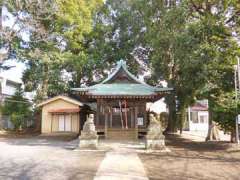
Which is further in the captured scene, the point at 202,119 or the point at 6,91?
the point at 202,119

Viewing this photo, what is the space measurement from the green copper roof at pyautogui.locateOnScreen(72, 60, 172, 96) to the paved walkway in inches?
295

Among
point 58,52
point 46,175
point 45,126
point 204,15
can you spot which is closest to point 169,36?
point 204,15

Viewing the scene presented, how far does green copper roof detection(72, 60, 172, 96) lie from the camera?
19.3m

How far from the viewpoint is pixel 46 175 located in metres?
8.33

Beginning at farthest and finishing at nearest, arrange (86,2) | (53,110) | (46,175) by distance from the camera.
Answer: (86,2)
(53,110)
(46,175)

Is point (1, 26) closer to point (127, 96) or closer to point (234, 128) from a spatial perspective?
point (127, 96)

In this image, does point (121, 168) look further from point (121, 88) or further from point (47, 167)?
point (121, 88)

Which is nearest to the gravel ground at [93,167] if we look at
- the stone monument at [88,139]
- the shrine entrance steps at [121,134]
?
the stone monument at [88,139]

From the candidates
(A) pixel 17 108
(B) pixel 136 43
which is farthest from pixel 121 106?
(A) pixel 17 108

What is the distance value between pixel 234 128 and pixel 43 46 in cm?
2120

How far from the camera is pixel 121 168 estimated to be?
380 inches

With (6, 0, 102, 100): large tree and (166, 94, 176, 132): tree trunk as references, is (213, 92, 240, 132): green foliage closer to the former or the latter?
(166, 94, 176, 132): tree trunk

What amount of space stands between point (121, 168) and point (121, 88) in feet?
37.2

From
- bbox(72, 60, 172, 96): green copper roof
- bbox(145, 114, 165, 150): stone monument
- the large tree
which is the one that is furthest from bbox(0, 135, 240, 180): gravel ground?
the large tree
